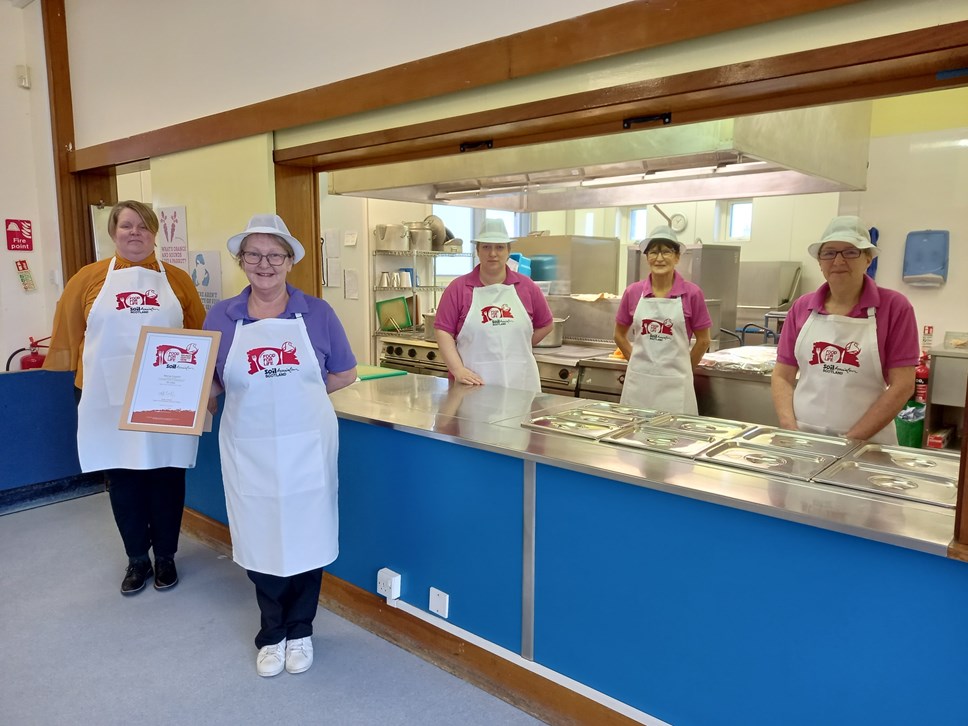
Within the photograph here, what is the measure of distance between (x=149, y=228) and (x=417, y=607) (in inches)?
72.3

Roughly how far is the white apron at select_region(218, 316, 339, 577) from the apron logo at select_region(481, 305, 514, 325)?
1022mm

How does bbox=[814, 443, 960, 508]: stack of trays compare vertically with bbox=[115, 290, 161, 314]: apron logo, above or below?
below

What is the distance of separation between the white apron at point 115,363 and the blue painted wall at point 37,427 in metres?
1.41

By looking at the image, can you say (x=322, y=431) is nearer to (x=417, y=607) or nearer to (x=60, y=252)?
(x=417, y=607)

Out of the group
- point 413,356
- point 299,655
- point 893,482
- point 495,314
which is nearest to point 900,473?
point 893,482

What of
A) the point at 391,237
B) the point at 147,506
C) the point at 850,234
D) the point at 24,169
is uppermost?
the point at 24,169

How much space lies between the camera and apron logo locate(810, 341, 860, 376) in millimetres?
2246

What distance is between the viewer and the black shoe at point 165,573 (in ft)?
9.18

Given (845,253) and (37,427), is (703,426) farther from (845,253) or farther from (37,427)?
(37,427)

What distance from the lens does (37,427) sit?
3.70 meters

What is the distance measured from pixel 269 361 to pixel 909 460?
6.10ft

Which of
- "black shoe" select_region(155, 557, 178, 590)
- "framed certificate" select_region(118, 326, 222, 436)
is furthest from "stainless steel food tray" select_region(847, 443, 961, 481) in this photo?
"black shoe" select_region(155, 557, 178, 590)

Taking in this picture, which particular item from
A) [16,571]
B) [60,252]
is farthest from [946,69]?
[60,252]

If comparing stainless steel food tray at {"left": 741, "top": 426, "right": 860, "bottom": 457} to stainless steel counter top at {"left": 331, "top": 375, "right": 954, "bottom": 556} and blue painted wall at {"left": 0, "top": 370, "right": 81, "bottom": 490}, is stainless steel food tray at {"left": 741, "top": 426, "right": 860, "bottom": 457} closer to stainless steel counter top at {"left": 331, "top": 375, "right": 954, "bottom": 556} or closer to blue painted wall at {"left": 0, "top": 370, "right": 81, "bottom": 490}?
stainless steel counter top at {"left": 331, "top": 375, "right": 954, "bottom": 556}
